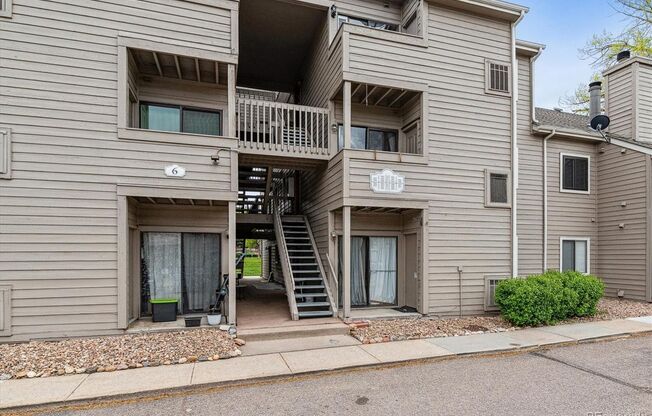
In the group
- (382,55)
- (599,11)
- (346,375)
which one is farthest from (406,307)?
(599,11)

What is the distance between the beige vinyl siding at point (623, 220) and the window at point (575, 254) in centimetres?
44

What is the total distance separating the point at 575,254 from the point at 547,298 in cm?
456

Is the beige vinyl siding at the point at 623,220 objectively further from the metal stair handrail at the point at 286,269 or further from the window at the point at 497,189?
the metal stair handrail at the point at 286,269

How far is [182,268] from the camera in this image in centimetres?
824

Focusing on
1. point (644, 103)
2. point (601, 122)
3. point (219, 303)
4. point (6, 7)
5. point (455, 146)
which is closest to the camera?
point (6, 7)

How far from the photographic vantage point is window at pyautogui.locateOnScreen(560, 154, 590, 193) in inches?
449

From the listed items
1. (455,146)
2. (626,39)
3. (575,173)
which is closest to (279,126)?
(455,146)

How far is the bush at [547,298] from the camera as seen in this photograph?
7.85 metres

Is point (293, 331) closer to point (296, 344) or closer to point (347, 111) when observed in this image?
point (296, 344)

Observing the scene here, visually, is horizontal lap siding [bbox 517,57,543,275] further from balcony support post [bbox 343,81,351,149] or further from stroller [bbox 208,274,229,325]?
stroller [bbox 208,274,229,325]

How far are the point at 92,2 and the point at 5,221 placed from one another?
4300 millimetres

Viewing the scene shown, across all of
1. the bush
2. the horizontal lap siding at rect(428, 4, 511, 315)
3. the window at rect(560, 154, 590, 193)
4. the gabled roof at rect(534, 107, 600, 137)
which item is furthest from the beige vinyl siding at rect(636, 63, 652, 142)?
the bush

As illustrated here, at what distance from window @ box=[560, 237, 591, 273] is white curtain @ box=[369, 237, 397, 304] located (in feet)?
19.0

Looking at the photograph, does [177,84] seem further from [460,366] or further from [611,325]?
[611,325]
